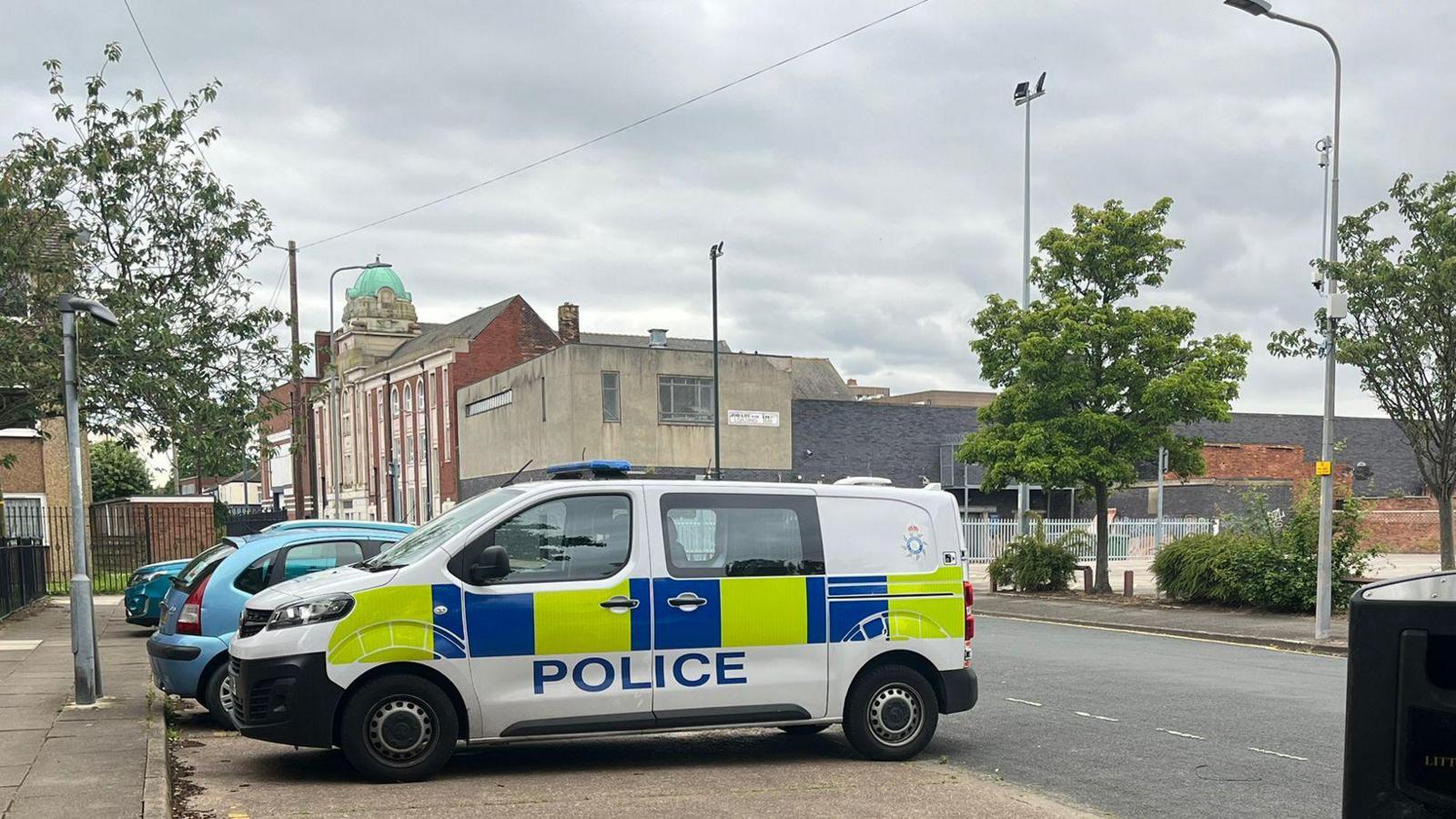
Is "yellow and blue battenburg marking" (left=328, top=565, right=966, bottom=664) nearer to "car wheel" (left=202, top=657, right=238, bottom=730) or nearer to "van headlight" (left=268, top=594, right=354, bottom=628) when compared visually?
"van headlight" (left=268, top=594, right=354, bottom=628)

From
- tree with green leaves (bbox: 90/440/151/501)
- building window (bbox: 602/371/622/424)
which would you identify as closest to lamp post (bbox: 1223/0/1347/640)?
building window (bbox: 602/371/622/424)

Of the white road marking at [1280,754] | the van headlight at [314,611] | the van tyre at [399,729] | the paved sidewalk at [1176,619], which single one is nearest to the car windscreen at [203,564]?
the van headlight at [314,611]

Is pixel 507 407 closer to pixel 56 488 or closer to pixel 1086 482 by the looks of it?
pixel 56 488

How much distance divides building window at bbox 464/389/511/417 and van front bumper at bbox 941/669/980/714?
4786cm

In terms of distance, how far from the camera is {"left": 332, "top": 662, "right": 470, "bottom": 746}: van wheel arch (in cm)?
828

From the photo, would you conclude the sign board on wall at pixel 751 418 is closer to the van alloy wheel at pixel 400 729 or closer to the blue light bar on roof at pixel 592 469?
the blue light bar on roof at pixel 592 469

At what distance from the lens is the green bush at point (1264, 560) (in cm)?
2258

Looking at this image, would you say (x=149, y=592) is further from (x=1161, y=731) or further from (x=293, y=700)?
(x=1161, y=731)

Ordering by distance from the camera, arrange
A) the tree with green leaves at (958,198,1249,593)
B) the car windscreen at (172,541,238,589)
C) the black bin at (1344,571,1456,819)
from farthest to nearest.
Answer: the tree with green leaves at (958,198,1249,593)
the car windscreen at (172,541,238,589)
the black bin at (1344,571,1456,819)

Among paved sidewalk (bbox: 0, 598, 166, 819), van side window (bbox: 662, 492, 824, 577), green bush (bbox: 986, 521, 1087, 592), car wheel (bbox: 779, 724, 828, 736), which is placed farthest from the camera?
green bush (bbox: 986, 521, 1087, 592)

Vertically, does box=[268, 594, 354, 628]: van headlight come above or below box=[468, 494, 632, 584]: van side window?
below

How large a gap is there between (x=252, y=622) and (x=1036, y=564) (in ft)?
74.3

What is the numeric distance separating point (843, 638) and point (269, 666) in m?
3.78

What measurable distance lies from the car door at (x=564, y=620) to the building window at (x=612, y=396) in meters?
42.2
